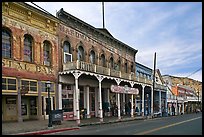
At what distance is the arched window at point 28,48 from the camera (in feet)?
77.5

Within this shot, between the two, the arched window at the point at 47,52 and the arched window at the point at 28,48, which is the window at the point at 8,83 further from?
the arched window at the point at 47,52

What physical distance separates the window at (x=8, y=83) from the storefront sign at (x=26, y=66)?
0.96 meters

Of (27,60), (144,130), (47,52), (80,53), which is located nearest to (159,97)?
(80,53)

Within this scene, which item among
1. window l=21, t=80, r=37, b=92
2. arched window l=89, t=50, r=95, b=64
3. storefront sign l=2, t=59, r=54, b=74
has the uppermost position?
arched window l=89, t=50, r=95, b=64

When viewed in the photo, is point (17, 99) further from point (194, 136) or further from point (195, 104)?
point (195, 104)

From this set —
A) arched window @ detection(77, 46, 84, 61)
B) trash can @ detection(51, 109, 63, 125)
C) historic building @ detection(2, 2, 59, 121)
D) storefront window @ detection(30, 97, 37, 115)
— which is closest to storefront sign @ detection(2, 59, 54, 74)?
historic building @ detection(2, 2, 59, 121)

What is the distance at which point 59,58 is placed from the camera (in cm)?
2662

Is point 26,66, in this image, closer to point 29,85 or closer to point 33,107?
point 29,85

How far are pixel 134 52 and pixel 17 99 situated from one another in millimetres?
24040

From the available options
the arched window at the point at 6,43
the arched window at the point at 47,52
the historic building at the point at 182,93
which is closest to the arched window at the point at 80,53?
the arched window at the point at 47,52

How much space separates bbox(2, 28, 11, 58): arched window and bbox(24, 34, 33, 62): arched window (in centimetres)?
160

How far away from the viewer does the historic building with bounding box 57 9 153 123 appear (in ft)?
87.7

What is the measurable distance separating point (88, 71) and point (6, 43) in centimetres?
751

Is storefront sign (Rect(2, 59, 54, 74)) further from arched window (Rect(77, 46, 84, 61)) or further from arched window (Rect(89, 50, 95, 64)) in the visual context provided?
arched window (Rect(89, 50, 95, 64))
